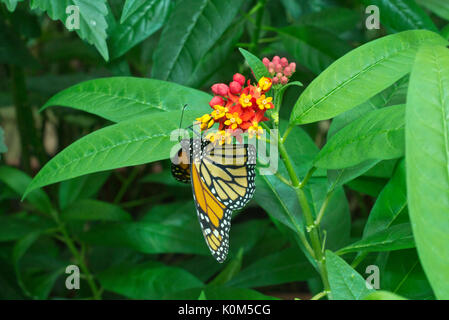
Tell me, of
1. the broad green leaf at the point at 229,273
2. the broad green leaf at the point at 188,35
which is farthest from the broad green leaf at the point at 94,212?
the broad green leaf at the point at 188,35

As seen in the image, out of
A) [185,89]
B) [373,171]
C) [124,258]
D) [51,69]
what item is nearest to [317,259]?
[373,171]

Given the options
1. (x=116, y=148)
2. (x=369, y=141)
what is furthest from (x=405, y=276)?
(x=116, y=148)

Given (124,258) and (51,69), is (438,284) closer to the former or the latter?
(124,258)

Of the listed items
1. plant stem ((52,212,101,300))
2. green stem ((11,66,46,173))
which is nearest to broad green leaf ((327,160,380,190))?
plant stem ((52,212,101,300))

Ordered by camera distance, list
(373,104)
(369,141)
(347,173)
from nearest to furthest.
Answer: (369,141)
(347,173)
(373,104)

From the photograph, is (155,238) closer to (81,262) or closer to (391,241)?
(81,262)

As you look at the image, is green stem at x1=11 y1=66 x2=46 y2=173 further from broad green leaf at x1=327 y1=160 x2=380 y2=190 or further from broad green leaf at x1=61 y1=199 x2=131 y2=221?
broad green leaf at x1=327 y1=160 x2=380 y2=190
